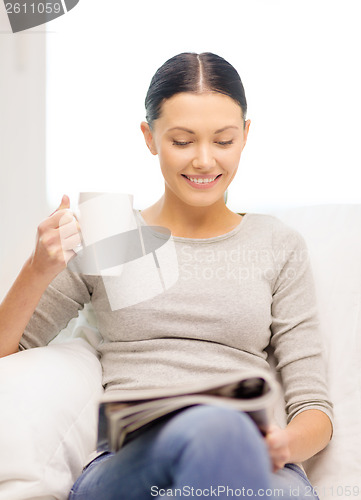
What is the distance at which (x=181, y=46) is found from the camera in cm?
146

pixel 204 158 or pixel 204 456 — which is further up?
pixel 204 158

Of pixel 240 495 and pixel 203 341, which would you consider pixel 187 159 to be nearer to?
pixel 203 341

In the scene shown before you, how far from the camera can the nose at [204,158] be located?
3.34ft

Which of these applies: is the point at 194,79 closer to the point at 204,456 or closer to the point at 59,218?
the point at 59,218

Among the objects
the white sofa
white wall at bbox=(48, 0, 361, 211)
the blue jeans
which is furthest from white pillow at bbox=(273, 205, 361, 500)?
the blue jeans

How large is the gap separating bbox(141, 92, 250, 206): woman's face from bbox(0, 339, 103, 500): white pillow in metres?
0.37

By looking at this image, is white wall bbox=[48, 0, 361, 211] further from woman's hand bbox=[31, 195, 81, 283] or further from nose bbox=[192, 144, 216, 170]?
woman's hand bbox=[31, 195, 81, 283]

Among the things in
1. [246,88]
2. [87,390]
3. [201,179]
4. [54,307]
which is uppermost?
[246,88]

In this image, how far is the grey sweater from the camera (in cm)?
100

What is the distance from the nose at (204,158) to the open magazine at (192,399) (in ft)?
1.53

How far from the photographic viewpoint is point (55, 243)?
3.10ft

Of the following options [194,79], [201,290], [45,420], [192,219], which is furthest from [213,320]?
[194,79]

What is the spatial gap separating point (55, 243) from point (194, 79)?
1.26ft

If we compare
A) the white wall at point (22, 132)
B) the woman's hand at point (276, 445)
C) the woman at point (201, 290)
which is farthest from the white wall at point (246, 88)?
the woman's hand at point (276, 445)
